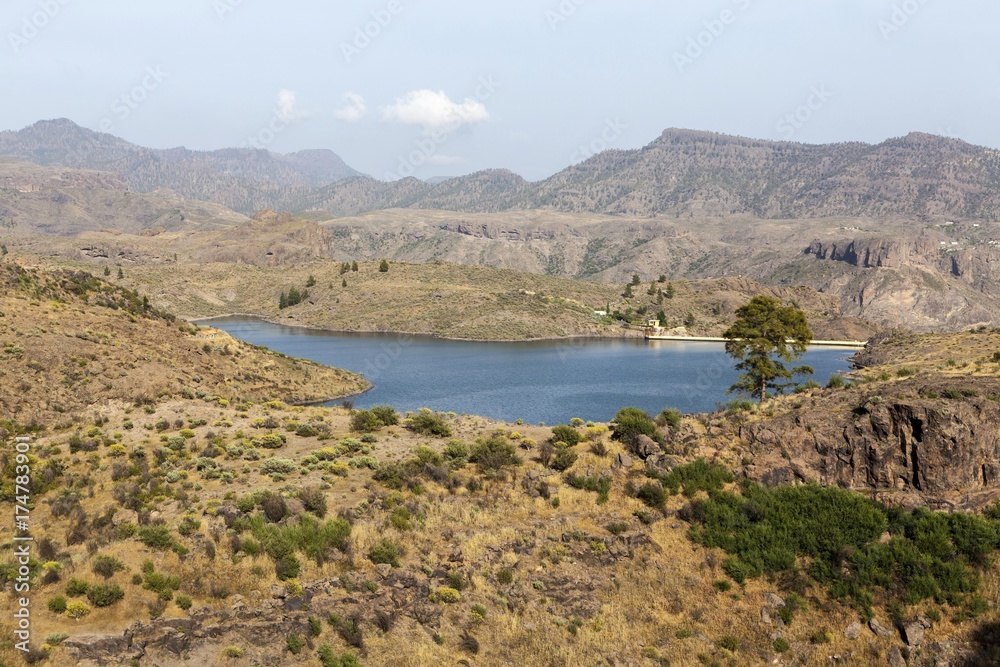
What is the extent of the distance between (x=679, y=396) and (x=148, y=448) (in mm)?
70959

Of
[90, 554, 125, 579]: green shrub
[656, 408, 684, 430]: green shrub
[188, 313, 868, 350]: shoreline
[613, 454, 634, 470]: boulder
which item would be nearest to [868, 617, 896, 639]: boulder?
[613, 454, 634, 470]: boulder

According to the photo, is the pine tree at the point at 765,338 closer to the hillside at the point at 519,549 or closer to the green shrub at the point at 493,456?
the hillside at the point at 519,549

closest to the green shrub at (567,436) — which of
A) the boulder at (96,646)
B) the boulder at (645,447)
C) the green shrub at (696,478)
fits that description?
the boulder at (645,447)

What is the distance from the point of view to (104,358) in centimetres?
5525

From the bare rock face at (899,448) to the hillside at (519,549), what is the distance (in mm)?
143

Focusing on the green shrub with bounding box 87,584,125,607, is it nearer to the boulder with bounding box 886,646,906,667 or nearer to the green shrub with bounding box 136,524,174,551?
the green shrub with bounding box 136,524,174,551

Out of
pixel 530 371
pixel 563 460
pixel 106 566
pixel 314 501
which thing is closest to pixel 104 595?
pixel 106 566

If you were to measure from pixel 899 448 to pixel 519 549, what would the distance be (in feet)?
57.8

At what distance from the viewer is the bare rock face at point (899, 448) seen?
93.5ft

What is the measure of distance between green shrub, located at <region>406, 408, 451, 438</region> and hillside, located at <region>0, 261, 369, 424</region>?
814 inches

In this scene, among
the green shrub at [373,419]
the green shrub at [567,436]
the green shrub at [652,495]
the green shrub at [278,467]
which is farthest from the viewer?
the green shrub at [373,419]

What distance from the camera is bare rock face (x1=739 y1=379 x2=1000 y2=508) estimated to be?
28484 millimetres

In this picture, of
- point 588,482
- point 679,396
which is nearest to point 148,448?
point 588,482

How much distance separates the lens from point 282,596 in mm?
22609
